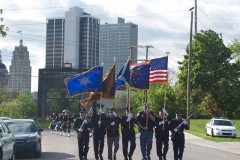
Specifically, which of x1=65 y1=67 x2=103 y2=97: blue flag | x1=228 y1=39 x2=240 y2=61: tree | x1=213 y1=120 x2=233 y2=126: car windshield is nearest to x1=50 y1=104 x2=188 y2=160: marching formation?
x1=65 y1=67 x2=103 y2=97: blue flag

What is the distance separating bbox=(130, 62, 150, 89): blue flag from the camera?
19047 millimetres

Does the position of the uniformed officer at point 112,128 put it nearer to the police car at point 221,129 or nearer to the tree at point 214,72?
the police car at point 221,129

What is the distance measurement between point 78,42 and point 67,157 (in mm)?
104653

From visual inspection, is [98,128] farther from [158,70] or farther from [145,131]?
[158,70]

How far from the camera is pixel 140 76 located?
62.8 ft

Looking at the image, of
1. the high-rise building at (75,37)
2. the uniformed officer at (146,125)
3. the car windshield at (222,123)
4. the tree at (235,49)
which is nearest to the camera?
the uniformed officer at (146,125)

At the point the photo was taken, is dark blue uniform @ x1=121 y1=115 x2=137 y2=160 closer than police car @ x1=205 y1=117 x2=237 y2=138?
Yes

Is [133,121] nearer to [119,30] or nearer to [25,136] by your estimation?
[25,136]

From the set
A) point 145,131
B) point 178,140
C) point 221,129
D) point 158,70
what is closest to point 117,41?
point 221,129

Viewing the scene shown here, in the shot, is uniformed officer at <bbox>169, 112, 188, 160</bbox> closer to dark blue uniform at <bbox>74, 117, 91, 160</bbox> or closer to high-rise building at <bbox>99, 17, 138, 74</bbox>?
dark blue uniform at <bbox>74, 117, 91, 160</bbox>

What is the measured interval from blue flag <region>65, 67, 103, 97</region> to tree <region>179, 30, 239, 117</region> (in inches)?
1892

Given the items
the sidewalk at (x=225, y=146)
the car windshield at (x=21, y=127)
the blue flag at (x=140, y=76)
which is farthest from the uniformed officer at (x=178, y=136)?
the sidewalk at (x=225, y=146)

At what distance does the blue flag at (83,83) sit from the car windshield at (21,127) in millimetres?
3590

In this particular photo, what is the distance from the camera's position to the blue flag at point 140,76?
19.0m
